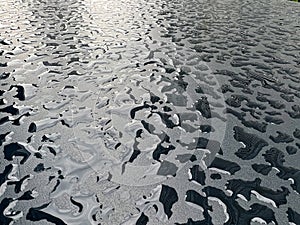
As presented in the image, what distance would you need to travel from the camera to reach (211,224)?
697mm

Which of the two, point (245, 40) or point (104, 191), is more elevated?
point (104, 191)

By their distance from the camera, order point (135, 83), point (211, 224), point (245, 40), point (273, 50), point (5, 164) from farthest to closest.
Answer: point (245, 40)
point (273, 50)
point (135, 83)
point (5, 164)
point (211, 224)

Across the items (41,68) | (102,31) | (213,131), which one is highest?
(213,131)

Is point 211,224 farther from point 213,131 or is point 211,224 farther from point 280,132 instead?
point 280,132

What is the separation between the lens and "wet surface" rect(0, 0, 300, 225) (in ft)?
2.45

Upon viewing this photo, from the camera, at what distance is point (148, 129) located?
1.10 m

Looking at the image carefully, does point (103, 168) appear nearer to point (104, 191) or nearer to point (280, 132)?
point (104, 191)

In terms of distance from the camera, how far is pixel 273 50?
2191mm

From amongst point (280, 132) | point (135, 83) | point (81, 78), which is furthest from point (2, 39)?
point (280, 132)

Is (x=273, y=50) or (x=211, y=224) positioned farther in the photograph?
(x=273, y=50)

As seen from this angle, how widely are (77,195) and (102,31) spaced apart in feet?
6.73

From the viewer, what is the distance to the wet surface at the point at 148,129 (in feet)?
2.45

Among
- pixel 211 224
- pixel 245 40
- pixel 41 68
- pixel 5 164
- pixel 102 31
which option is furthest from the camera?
pixel 102 31

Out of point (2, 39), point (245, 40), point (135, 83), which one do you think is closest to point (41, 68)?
point (135, 83)
